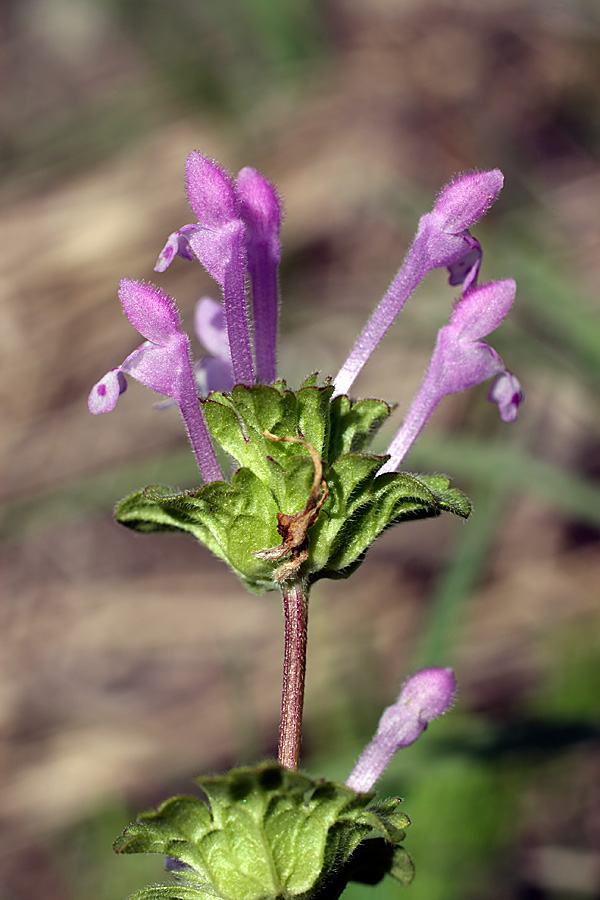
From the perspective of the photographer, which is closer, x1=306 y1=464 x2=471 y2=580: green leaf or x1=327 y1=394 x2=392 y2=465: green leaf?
x1=306 y1=464 x2=471 y2=580: green leaf

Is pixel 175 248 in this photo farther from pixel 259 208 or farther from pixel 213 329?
pixel 213 329

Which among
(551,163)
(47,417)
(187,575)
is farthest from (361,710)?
(551,163)

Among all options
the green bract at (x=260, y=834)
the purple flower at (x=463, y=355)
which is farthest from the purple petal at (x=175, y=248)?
the green bract at (x=260, y=834)

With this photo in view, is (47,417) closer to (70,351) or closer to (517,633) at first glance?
(70,351)

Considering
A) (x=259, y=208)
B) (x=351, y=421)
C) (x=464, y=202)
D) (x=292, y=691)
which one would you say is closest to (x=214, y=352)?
(x=259, y=208)

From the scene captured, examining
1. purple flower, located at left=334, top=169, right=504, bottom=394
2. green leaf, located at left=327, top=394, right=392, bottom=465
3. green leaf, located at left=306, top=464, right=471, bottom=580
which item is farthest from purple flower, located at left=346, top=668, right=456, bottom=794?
purple flower, located at left=334, top=169, right=504, bottom=394

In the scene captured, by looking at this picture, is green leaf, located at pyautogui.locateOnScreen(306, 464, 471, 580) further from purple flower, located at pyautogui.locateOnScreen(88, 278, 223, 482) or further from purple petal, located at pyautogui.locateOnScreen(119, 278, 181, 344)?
purple petal, located at pyautogui.locateOnScreen(119, 278, 181, 344)
